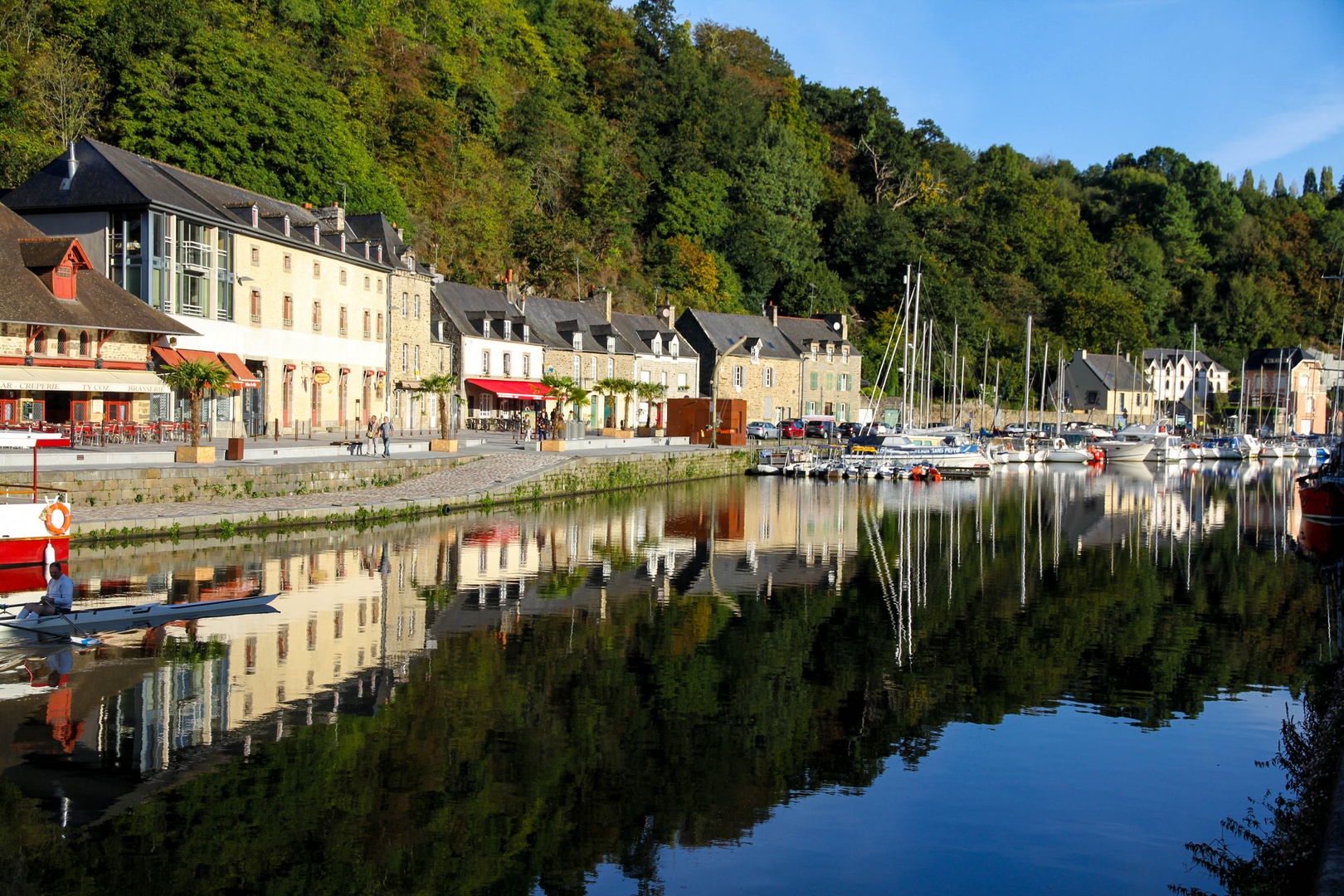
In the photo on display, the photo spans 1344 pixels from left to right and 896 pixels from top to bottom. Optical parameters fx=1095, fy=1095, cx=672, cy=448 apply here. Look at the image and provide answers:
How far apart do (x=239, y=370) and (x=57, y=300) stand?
6.48 m

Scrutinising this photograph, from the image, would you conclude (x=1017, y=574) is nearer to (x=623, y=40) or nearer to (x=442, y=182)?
(x=442, y=182)

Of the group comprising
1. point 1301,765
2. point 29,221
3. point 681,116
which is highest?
point 681,116

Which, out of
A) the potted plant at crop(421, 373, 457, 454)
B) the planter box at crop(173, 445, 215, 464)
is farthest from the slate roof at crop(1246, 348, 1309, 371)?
the planter box at crop(173, 445, 215, 464)

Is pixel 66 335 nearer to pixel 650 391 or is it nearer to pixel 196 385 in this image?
pixel 196 385

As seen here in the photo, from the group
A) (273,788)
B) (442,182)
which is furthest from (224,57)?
(273,788)

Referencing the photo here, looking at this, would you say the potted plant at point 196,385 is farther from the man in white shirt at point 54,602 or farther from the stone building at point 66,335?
the man in white shirt at point 54,602

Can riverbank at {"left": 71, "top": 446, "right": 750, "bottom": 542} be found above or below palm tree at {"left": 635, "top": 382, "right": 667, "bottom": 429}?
below

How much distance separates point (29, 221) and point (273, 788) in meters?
28.3

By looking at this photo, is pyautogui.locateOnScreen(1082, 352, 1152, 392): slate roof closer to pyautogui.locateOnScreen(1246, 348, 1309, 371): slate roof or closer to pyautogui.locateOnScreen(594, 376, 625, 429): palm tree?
pyautogui.locateOnScreen(1246, 348, 1309, 371): slate roof

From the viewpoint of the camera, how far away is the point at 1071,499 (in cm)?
3878

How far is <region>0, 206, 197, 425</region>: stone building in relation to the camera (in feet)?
84.6

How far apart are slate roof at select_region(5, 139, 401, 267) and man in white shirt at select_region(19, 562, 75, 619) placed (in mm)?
19556

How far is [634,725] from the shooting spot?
11062 mm

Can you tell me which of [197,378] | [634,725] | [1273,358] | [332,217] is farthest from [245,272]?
[1273,358]
